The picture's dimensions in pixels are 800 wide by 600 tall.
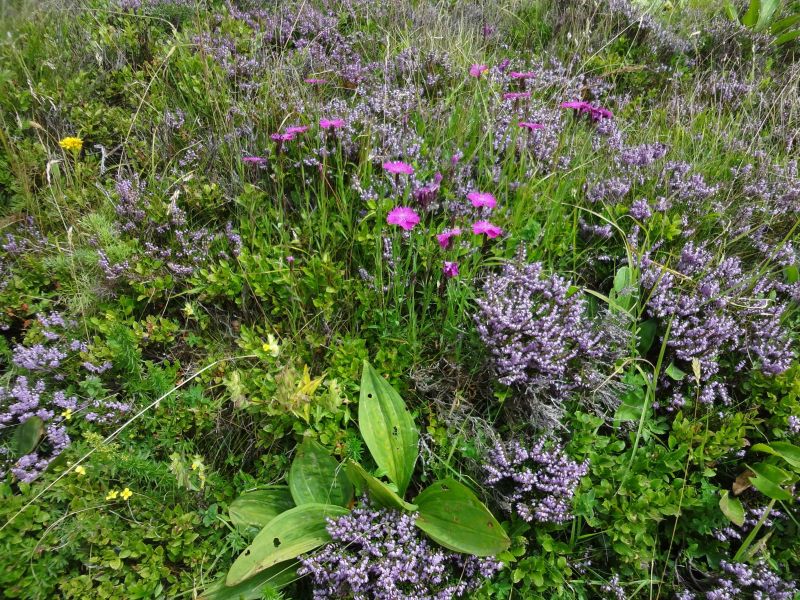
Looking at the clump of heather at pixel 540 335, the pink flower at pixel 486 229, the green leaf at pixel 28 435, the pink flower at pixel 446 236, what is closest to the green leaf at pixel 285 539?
the clump of heather at pixel 540 335

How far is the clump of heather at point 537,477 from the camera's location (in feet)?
6.08

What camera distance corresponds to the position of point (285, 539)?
6.05 ft

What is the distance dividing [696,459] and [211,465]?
1758 millimetres

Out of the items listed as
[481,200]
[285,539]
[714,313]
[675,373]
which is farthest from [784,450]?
[285,539]

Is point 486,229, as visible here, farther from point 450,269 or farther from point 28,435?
point 28,435

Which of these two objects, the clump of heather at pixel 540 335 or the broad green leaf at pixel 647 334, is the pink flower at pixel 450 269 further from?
the broad green leaf at pixel 647 334

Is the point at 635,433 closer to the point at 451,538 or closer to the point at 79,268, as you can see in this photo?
the point at 451,538

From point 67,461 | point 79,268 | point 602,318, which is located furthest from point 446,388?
point 79,268

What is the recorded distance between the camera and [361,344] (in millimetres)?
2174

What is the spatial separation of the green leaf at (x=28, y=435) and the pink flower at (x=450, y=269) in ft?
5.28

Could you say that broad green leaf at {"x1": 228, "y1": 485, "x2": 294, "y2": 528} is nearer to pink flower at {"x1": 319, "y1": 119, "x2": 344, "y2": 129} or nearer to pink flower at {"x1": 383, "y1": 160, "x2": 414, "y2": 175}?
pink flower at {"x1": 383, "y1": 160, "x2": 414, "y2": 175}

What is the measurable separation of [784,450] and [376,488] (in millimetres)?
1439

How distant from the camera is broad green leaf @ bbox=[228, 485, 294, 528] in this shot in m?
1.95

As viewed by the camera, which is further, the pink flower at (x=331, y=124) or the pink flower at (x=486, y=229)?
the pink flower at (x=331, y=124)
